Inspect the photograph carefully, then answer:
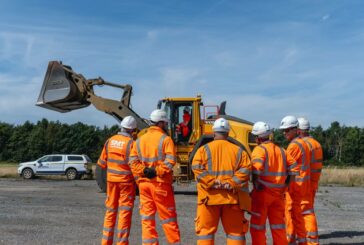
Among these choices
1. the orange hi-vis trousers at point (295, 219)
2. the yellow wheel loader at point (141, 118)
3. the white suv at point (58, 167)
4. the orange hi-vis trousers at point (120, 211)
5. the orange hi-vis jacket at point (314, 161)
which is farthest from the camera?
the white suv at point (58, 167)

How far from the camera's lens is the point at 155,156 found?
20.3 feet

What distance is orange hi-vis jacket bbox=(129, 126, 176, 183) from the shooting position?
602 cm

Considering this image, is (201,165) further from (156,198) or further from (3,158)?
(3,158)

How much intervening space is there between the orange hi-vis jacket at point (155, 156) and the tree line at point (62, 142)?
67.1 meters

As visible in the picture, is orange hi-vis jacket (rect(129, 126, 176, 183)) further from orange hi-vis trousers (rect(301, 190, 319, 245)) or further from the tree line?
the tree line

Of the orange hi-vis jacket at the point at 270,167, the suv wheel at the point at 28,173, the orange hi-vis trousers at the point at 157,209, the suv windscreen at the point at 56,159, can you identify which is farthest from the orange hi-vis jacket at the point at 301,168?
the suv wheel at the point at 28,173

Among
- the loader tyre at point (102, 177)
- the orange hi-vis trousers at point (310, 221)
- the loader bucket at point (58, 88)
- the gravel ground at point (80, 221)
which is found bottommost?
the gravel ground at point (80, 221)

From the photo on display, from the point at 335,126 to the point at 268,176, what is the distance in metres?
97.4

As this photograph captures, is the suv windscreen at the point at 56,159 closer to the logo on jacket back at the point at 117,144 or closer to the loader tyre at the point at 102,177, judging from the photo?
the loader tyre at the point at 102,177

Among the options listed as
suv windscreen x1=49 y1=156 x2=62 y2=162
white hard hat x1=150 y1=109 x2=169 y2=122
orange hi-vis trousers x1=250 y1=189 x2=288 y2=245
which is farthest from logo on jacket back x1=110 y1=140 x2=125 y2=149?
suv windscreen x1=49 y1=156 x2=62 y2=162

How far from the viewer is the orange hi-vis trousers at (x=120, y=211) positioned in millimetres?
6371

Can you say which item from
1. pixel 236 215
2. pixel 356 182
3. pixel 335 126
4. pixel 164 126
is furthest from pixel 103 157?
pixel 335 126

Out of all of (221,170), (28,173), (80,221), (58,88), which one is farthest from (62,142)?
(221,170)

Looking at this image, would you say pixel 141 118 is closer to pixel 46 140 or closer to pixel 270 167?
pixel 270 167
